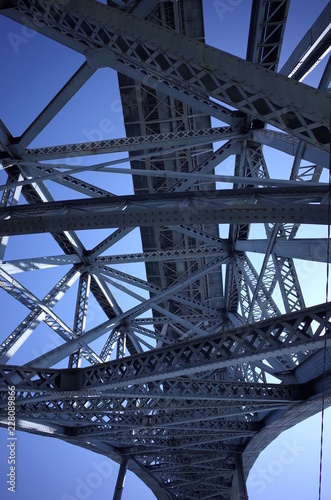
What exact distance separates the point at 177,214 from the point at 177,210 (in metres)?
0.06

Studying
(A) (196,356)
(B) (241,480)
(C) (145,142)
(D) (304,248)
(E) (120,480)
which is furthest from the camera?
(E) (120,480)

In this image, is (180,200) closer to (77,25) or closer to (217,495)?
(77,25)

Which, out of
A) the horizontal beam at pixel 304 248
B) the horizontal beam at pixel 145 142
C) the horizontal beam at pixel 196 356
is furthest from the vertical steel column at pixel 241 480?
the horizontal beam at pixel 145 142

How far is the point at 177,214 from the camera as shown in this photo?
26.3ft

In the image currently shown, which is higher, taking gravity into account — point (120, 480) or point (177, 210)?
point (120, 480)

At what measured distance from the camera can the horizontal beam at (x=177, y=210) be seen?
7.49 metres

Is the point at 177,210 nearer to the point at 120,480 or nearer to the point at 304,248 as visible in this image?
the point at 304,248

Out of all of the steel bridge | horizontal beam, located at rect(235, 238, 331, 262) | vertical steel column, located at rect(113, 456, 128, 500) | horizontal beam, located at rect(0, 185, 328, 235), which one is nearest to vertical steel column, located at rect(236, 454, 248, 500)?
the steel bridge

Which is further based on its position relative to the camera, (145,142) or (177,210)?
(145,142)

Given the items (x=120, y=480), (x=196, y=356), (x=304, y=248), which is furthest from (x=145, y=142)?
(x=120, y=480)

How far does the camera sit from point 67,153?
39.9 ft

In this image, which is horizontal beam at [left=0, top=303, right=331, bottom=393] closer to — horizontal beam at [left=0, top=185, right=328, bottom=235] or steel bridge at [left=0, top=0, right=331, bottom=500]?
steel bridge at [left=0, top=0, right=331, bottom=500]

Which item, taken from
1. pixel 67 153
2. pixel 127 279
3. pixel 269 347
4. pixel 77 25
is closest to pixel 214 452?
pixel 127 279

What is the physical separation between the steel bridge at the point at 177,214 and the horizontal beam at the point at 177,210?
0.08ft
